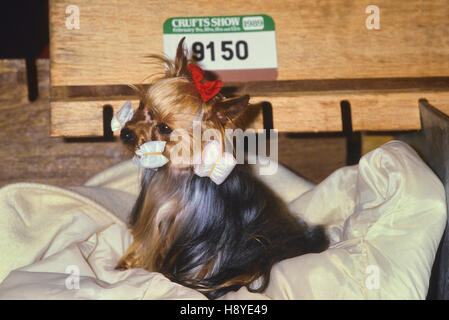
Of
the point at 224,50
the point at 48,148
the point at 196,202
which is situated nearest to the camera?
the point at 196,202

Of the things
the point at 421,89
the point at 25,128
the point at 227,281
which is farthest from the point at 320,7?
the point at 25,128

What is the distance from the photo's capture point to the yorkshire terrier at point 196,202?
1477mm

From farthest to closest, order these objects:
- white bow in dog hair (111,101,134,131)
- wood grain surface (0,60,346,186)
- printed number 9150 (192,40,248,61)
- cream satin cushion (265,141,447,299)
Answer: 1. wood grain surface (0,60,346,186)
2. printed number 9150 (192,40,248,61)
3. white bow in dog hair (111,101,134,131)
4. cream satin cushion (265,141,447,299)

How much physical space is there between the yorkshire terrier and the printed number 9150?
0.26 m

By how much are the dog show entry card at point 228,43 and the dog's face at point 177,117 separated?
14.7 inches

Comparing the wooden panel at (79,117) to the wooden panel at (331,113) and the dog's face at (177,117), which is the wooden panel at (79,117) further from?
the dog's face at (177,117)

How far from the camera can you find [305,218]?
194 cm

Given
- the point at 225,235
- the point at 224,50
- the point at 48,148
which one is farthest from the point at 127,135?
the point at 48,148

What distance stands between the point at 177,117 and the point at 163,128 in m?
0.05

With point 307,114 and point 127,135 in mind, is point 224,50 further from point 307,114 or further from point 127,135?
point 127,135

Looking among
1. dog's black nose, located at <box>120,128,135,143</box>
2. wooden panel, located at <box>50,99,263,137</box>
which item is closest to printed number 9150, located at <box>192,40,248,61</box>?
wooden panel, located at <box>50,99,263,137</box>

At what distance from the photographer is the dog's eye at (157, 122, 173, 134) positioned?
1.49 meters

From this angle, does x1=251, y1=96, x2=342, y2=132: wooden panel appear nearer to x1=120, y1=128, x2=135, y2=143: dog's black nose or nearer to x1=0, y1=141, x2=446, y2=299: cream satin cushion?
x1=0, y1=141, x2=446, y2=299: cream satin cushion

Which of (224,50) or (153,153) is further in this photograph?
(224,50)
